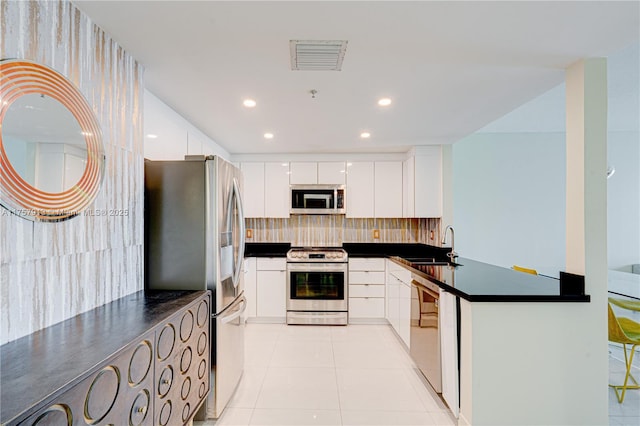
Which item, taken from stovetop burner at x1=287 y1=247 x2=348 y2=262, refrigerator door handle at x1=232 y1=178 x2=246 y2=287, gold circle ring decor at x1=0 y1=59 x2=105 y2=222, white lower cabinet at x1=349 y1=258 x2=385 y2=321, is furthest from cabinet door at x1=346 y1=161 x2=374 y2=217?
gold circle ring decor at x1=0 y1=59 x2=105 y2=222

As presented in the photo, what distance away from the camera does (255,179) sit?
14.6ft

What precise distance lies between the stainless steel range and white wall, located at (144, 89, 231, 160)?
188 centimetres

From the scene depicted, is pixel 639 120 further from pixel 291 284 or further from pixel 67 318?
pixel 67 318

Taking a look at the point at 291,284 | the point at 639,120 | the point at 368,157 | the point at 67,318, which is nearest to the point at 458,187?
the point at 368,157

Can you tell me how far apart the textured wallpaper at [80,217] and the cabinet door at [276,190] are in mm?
2494

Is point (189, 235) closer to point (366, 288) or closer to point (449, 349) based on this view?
point (449, 349)

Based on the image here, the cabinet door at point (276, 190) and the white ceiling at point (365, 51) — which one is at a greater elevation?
the white ceiling at point (365, 51)

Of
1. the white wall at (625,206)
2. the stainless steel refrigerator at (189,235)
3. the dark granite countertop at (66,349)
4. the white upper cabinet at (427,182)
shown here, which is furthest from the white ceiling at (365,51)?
the white wall at (625,206)

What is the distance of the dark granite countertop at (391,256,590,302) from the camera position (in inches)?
74.0

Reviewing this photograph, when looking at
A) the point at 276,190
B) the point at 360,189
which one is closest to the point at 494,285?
the point at 360,189

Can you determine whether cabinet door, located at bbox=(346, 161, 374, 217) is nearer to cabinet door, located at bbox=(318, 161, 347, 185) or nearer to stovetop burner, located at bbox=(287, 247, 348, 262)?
cabinet door, located at bbox=(318, 161, 347, 185)

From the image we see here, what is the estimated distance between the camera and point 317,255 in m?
4.18

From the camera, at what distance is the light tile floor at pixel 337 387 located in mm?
2111

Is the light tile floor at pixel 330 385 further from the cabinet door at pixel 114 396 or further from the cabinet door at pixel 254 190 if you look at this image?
the cabinet door at pixel 254 190
